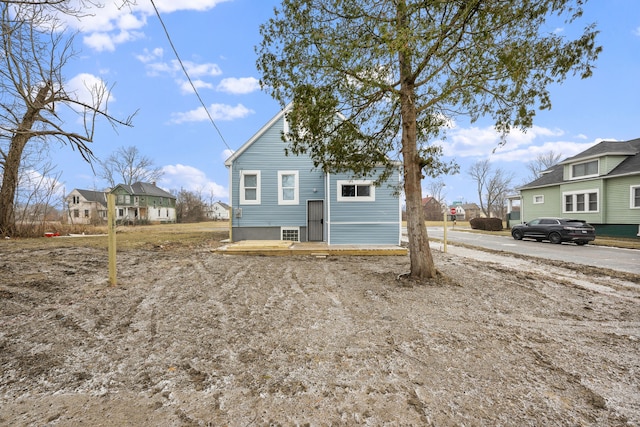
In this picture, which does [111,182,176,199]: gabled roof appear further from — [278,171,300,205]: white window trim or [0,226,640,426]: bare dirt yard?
[0,226,640,426]: bare dirt yard

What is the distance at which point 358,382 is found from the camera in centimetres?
236

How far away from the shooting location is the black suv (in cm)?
1417

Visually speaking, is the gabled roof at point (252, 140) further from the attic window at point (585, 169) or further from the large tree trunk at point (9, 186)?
the attic window at point (585, 169)

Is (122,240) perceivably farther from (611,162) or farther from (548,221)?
(611,162)

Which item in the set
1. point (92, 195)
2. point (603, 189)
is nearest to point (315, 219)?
point (603, 189)

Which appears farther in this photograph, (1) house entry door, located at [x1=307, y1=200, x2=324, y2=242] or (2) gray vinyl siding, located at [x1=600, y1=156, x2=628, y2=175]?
(2) gray vinyl siding, located at [x1=600, y1=156, x2=628, y2=175]

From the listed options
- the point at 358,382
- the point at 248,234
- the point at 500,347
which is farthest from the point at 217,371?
the point at 248,234

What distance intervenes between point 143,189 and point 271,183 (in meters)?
43.3

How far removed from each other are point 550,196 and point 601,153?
4.73 m

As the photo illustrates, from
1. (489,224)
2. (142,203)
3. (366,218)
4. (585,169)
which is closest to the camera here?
(366,218)

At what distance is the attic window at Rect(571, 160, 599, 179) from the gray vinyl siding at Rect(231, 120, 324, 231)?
19.4 metres

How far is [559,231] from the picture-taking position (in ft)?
48.6

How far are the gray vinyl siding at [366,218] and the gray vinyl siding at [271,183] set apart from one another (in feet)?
5.16

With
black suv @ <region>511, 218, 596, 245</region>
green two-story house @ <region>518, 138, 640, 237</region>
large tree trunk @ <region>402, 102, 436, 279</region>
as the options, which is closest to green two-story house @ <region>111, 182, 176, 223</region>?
large tree trunk @ <region>402, 102, 436, 279</region>
